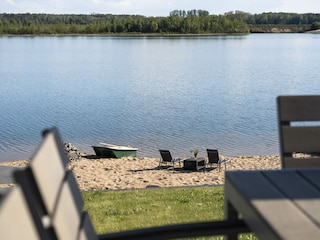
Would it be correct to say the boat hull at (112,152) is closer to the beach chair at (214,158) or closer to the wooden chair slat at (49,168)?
the beach chair at (214,158)

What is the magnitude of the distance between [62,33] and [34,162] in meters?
111

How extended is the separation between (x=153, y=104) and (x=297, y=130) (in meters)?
23.0

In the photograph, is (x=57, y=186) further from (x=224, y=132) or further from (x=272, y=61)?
(x=272, y=61)

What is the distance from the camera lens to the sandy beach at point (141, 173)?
33.2ft

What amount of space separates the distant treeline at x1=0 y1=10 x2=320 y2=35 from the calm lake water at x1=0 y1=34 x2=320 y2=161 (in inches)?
2273

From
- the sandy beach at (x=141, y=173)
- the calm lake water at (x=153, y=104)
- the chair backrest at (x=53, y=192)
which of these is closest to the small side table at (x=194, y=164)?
the sandy beach at (x=141, y=173)

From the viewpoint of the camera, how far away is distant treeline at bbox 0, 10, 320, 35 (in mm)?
103500

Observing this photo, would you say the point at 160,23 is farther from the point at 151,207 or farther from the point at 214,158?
the point at 151,207

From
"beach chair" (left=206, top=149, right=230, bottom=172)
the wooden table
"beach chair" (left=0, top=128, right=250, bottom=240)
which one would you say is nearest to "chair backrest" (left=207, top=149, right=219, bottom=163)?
"beach chair" (left=206, top=149, right=230, bottom=172)

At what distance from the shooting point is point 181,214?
464cm

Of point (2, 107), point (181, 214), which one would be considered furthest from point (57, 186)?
point (2, 107)

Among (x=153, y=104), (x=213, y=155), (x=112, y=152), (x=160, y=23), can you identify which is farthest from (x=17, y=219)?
(x=160, y=23)

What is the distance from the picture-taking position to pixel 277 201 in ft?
5.36

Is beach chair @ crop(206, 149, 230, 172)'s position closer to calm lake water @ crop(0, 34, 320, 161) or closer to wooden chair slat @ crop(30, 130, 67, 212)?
calm lake water @ crop(0, 34, 320, 161)
